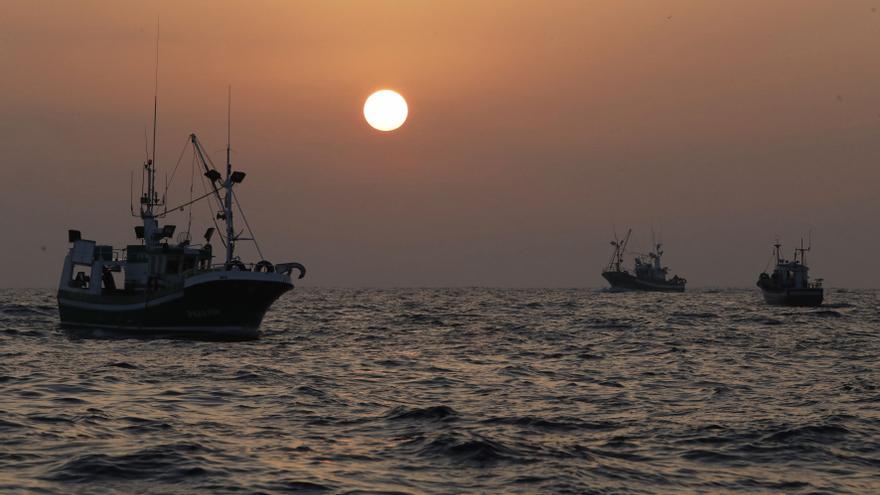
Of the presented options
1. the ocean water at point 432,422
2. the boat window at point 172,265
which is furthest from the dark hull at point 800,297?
the boat window at point 172,265

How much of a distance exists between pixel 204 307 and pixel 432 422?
3245 cm

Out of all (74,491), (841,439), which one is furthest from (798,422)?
(74,491)

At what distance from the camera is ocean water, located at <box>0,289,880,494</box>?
649 inches

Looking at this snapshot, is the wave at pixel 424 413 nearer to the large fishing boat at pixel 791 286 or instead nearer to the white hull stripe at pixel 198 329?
the white hull stripe at pixel 198 329

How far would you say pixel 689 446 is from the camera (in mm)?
19719

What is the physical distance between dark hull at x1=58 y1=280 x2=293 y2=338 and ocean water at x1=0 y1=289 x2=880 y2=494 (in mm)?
8296

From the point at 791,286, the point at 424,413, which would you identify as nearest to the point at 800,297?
the point at 791,286

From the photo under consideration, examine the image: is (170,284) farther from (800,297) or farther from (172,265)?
(800,297)

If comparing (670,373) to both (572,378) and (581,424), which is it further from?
(581,424)

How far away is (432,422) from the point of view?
72.9 feet

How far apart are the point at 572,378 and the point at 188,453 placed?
17573 millimetres

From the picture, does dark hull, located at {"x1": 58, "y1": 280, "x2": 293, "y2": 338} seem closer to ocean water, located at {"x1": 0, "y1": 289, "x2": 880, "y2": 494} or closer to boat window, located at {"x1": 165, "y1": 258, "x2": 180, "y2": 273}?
boat window, located at {"x1": 165, "y1": 258, "x2": 180, "y2": 273}

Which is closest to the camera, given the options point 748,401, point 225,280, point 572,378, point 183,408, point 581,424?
point 581,424

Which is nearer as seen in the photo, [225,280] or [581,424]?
[581,424]
